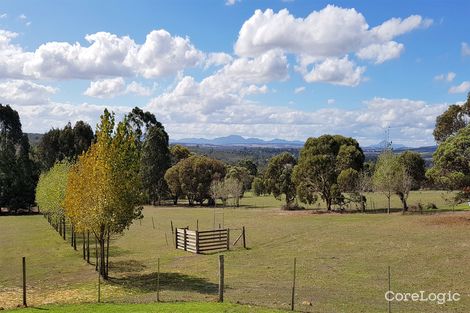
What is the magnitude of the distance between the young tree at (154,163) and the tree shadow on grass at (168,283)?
229 feet

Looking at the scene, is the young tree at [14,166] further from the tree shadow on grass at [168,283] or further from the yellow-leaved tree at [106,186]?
the tree shadow on grass at [168,283]

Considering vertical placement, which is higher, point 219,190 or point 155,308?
point 219,190

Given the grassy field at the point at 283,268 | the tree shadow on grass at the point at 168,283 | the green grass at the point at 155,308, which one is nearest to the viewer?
the green grass at the point at 155,308

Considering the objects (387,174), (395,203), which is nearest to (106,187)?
(387,174)

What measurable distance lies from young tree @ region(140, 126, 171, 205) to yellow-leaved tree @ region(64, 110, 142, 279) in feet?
226

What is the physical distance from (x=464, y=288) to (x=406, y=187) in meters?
39.8

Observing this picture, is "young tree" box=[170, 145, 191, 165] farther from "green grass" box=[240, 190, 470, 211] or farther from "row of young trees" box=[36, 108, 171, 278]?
"row of young trees" box=[36, 108, 171, 278]

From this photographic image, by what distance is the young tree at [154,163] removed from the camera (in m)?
95.3

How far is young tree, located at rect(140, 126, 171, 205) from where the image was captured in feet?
313

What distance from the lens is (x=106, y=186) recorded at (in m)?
25.1

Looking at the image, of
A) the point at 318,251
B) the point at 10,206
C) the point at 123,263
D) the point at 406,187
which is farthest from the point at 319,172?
the point at 10,206

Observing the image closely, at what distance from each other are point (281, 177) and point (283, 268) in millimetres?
52247

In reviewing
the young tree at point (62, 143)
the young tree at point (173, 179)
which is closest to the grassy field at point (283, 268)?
the young tree at point (173, 179)

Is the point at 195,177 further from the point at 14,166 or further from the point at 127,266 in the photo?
the point at 127,266
